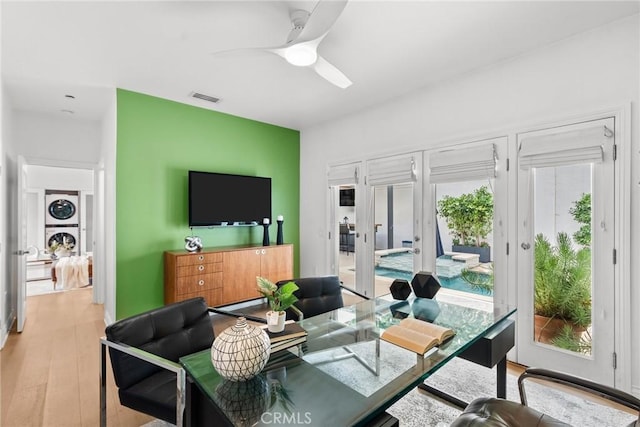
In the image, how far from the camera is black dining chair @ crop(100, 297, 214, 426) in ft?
4.85

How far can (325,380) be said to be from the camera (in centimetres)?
123

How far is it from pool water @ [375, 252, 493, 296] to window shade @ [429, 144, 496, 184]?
3.15 ft

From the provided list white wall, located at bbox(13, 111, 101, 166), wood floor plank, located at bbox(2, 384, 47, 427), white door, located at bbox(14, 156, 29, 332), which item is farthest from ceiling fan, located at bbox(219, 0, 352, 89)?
white wall, located at bbox(13, 111, 101, 166)

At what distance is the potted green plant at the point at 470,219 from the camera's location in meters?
3.03

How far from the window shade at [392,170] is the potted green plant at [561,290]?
142 cm

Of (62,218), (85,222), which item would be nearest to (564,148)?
(85,222)

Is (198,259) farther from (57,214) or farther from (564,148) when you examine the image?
(57,214)

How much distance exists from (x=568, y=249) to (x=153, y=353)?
3144 millimetres

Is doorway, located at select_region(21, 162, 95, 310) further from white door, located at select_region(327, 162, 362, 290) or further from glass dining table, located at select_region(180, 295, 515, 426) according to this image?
glass dining table, located at select_region(180, 295, 515, 426)

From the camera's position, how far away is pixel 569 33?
2381mm

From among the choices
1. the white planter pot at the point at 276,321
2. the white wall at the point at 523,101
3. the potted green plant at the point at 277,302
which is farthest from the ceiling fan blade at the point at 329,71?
the white planter pot at the point at 276,321

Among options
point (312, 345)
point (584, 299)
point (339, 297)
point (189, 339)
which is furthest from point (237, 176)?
point (584, 299)

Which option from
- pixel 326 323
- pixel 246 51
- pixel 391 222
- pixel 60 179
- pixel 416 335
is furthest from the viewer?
pixel 60 179

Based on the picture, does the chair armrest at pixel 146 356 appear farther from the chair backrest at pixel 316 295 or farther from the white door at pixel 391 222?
the white door at pixel 391 222
